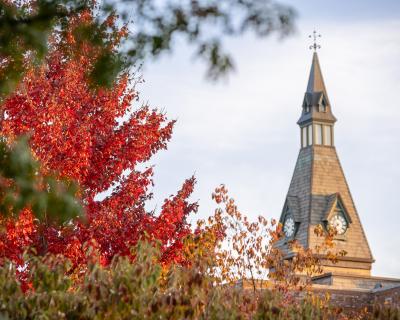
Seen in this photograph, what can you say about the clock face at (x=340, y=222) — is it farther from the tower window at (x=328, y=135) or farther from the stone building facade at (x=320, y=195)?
the tower window at (x=328, y=135)

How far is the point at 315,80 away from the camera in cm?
7675

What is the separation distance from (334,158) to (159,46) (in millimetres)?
68841

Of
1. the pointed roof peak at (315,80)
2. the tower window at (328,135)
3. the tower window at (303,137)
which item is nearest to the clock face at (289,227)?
the tower window at (303,137)

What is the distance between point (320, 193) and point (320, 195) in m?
0.15

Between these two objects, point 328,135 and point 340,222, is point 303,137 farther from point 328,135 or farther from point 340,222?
point 340,222

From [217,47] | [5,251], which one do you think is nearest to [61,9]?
[217,47]

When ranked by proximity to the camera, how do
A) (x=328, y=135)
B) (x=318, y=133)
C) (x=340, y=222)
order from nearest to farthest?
(x=340, y=222), (x=318, y=133), (x=328, y=135)

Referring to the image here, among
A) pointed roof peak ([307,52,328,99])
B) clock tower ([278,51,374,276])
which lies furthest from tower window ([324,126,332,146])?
pointed roof peak ([307,52,328,99])

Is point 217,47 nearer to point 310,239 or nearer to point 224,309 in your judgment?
point 224,309

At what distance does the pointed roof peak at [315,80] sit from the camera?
75750 millimetres

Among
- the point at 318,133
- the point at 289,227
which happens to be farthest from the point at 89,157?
the point at 318,133

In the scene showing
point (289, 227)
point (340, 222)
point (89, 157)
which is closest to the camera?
point (89, 157)

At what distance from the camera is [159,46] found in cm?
631

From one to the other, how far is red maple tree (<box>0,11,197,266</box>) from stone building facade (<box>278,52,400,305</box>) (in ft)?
157
